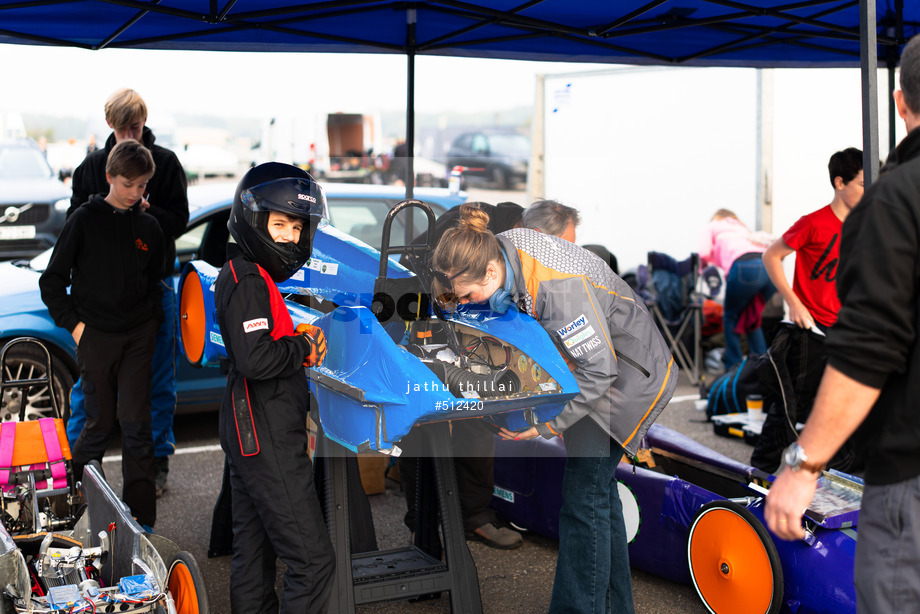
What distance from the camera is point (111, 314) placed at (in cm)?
402

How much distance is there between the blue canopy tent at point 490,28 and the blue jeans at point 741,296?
6.96 ft

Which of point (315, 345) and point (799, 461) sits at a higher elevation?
point (315, 345)

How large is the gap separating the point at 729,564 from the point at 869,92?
182 centimetres

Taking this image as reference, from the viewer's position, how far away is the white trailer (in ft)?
28.2

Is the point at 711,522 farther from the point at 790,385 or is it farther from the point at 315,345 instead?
the point at 315,345

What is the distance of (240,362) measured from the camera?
2.77 m

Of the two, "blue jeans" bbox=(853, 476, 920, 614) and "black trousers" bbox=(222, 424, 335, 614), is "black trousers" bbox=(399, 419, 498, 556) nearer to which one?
"black trousers" bbox=(222, 424, 335, 614)

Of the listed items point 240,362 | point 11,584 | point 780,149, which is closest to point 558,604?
point 240,362

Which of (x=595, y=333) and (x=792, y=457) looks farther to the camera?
(x=595, y=333)

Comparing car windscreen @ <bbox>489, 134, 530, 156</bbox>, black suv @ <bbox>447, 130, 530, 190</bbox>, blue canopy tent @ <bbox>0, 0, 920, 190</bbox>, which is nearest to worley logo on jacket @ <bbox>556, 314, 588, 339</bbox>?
blue canopy tent @ <bbox>0, 0, 920, 190</bbox>

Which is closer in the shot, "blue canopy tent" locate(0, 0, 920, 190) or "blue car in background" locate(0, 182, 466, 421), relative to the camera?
"blue canopy tent" locate(0, 0, 920, 190)

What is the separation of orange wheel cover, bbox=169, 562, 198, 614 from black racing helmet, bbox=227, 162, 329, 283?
978 mm

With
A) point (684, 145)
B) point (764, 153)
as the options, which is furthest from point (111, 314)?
point (684, 145)

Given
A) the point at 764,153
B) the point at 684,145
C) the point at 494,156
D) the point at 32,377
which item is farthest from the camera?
the point at 494,156
